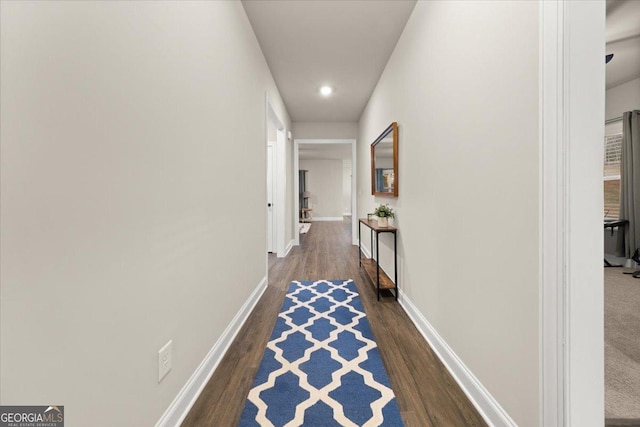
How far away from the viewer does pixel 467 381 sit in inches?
58.9

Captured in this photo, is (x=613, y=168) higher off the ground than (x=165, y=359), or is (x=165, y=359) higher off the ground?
(x=613, y=168)

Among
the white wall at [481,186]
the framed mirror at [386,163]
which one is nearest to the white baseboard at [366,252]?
the framed mirror at [386,163]

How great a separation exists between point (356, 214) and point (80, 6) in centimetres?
530

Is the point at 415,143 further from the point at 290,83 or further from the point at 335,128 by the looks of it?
the point at 335,128

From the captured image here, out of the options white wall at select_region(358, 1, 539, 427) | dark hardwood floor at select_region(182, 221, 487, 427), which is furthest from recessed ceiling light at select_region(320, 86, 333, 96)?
dark hardwood floor at select_region(182, 221, 487, 427)

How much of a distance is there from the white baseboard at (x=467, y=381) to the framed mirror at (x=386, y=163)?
1.38m

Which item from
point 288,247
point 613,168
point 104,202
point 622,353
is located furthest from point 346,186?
point 104,202

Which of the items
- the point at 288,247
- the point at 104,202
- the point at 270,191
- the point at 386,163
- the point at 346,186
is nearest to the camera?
the point at 104,202

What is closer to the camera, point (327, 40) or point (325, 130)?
point (327, 40)

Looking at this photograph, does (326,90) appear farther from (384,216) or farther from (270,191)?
(384,216)

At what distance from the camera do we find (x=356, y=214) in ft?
19.3

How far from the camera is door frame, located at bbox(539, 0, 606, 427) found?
0.91 metres

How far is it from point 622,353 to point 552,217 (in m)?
1.60

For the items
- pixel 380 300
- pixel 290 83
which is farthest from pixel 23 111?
pixel 290 83
